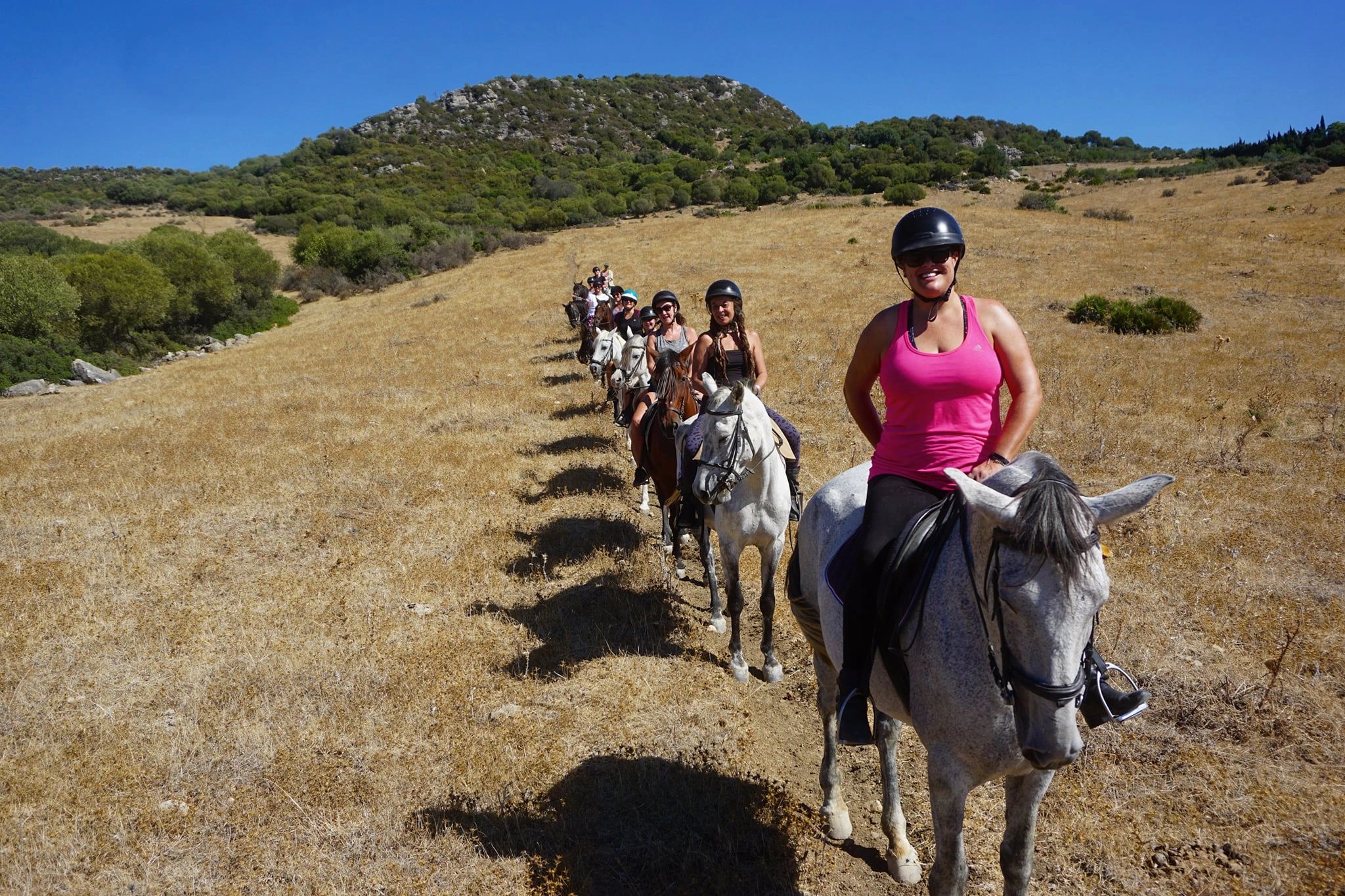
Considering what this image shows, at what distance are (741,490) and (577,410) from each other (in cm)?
1026

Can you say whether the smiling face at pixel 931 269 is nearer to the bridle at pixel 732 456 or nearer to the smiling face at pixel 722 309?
the bridle at pixel 732 456

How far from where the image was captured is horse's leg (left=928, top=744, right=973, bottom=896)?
268cm

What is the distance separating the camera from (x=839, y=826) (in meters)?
4.05

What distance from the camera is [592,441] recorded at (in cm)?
1311

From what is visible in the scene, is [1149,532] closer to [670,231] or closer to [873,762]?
[873,762]

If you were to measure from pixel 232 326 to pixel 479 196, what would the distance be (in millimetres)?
Answer: 41382

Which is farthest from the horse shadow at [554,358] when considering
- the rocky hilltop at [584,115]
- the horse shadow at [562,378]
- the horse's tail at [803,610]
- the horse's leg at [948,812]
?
the rocky hilltop at [584,115]

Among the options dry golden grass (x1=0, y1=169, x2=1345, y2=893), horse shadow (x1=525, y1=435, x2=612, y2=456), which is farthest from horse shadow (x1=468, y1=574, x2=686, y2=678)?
horse shadow (x1=525, y1=435, x2=612, y2=456)

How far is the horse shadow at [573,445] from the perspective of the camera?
12508mm

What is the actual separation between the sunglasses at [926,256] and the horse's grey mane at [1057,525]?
1.23 meters

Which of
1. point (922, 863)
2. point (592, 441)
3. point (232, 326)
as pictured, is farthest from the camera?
point (232, 326)

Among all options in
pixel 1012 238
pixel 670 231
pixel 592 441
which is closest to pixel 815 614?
pixel 592 441

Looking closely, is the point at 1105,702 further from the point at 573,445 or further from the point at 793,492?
the point at 573,445

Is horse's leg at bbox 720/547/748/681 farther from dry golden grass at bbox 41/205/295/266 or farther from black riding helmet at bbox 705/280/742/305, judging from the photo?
dry golden grass at bbox 41/205/295/266
